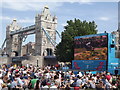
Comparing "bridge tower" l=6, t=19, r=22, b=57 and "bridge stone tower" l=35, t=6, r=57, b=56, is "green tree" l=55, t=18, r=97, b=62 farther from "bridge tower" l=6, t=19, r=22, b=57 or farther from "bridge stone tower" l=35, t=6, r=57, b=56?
"bridge tower" l=6, t=19, r=22, b=57

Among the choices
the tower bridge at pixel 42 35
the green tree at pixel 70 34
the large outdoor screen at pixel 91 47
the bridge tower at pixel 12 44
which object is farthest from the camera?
the bridge tower at pixel 12 44

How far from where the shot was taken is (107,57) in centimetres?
3195

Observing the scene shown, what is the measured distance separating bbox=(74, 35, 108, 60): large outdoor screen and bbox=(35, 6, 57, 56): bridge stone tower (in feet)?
152

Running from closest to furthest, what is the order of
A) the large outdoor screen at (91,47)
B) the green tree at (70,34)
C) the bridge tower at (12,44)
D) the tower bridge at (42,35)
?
the large outdoor screen at (91,47) → the green tree at (70,34) → the tower bridge at (42,35) → the bridge tower at (12,44)

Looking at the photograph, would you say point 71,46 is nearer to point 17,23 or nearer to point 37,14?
point 37,14

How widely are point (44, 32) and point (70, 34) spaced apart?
39.2m

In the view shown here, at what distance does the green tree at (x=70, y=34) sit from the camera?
48763 mm

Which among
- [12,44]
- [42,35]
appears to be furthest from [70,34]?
[12,44]

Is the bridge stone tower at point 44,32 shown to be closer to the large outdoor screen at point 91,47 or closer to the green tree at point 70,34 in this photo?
the green tree at point 70,34

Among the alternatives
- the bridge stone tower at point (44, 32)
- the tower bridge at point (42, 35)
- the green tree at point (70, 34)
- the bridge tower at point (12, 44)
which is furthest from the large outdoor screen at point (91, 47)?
the bridge tower at point (12, 44)

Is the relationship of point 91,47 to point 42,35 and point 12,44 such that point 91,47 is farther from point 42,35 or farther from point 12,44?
point 12,44

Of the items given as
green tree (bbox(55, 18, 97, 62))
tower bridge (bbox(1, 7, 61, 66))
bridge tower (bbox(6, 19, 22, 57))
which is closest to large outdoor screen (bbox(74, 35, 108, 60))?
green tree (bbox(55, 18, 97, 62))

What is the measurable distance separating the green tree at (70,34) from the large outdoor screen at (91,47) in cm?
1088

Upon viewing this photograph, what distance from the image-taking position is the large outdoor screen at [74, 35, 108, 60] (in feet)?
107
